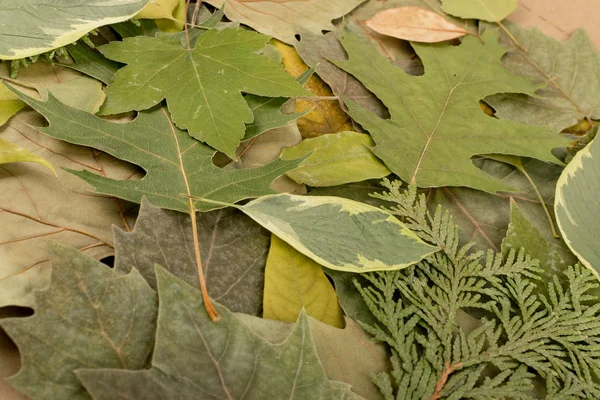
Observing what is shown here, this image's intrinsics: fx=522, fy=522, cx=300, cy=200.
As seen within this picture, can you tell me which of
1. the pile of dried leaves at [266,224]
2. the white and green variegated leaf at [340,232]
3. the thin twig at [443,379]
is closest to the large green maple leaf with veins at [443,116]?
the pile of dried leaves at [266,224]

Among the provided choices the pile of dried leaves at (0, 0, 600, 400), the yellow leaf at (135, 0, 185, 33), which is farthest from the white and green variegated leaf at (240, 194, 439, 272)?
the yellow leaf at (135, 0, 185, 33)

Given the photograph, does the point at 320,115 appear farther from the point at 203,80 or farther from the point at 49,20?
the point at 49,20

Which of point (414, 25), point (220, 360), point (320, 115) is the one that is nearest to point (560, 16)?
point (414, 25)

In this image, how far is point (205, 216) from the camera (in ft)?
1.96

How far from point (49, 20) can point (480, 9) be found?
27.3 inches

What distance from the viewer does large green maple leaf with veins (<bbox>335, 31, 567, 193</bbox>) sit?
2.27 feet

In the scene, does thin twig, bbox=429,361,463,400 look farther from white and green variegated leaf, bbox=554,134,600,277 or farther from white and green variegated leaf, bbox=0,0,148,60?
Result: white and green variegated leaf, bbox=0,0,148,60

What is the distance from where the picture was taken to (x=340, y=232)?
0.58m

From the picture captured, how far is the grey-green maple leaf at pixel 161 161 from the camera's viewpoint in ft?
1.94

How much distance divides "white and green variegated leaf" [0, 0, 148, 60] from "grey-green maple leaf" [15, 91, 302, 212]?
0.25ft

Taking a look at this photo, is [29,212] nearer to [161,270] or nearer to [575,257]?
[161,270]

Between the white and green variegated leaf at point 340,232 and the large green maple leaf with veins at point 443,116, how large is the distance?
11cm

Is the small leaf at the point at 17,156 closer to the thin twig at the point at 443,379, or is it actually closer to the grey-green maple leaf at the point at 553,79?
the thin twig at the point at 443,379

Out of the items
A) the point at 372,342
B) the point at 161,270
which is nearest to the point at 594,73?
the point at 372,342
